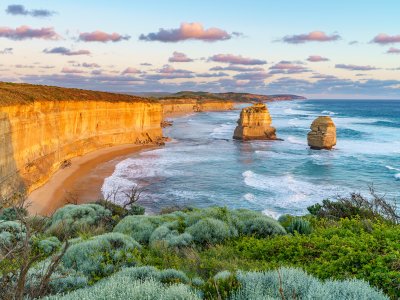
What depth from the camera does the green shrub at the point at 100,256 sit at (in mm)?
7453

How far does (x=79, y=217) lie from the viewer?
44.6 feet

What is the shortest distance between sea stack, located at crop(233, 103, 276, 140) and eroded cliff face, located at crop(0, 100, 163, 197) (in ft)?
42.8

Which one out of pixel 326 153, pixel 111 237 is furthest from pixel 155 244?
pixel 326 153

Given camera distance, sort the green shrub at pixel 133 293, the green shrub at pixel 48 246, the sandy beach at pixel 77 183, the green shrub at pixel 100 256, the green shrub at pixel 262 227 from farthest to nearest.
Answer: the sandy beach at pixel 77 183 → the green shrub at pixel 262 227 → the green shrub at pixel 48 246 → the green shrub at pixel 100 256 → the green shrub at pixel 133 293

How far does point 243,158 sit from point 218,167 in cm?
615

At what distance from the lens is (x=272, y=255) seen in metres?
8.15

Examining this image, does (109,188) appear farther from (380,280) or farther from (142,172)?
(380,280)

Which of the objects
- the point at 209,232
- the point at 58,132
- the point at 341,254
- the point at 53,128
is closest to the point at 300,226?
the point at 209,232

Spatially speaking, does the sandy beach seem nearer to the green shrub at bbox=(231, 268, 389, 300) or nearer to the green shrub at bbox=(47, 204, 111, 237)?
the green shrub at bbox=(47, 204, 111, 237)

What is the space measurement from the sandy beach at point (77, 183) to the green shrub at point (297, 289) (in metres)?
17.9

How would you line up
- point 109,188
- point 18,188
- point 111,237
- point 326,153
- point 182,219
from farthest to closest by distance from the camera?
point 326,153, point 109,188, point 18,188, point 182,219, point 111,237

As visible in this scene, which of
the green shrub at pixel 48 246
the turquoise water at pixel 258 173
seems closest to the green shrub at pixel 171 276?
the green shrub at pixel 48 246

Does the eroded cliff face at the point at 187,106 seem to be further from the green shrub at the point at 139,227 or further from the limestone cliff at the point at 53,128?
the green shrub at the point at 139,227

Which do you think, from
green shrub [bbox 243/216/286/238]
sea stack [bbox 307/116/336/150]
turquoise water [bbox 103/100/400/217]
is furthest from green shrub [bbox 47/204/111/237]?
sea stack [bbox 307/116/336/150]
